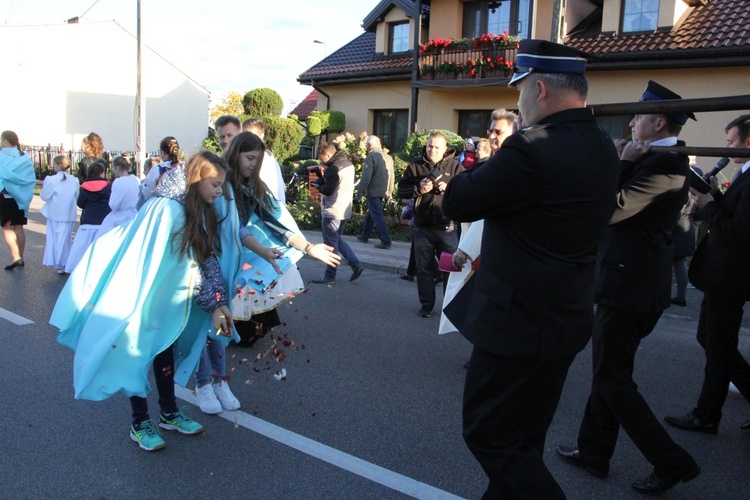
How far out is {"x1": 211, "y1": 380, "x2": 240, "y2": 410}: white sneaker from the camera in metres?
4.36

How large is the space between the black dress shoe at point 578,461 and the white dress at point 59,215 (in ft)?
25.1

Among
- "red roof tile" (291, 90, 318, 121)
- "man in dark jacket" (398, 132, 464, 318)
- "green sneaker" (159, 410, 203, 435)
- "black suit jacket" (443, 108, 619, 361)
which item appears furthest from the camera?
"red roof tile" (291, 90, 318, 121)

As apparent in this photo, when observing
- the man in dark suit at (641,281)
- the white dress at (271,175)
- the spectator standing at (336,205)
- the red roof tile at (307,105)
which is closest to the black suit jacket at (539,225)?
the man in dark suit at (641,281)

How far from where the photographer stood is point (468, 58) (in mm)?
18156

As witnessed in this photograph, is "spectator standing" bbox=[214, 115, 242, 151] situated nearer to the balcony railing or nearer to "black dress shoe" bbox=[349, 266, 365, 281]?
"black dress shoe" bbox=[349, 266, 365, 281]

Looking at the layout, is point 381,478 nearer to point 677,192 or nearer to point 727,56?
point 677,192

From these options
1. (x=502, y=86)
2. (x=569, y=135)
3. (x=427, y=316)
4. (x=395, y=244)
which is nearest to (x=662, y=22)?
(x=502, y=86)

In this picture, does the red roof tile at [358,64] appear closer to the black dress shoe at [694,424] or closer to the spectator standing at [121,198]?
the spectator standing at [121,198]

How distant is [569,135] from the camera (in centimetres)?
238

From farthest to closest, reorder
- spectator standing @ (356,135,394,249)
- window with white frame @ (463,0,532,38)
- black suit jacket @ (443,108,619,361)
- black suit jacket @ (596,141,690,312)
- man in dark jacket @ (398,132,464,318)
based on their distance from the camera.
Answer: window with white frame @ (463,0,532,38) < spectator standing @ (356,135,394,249) < man in dark jacket @ (398,132,464,318) < black suit jacket @ (596,141,690,312) < black suit jacket @ (443,108,619,361)

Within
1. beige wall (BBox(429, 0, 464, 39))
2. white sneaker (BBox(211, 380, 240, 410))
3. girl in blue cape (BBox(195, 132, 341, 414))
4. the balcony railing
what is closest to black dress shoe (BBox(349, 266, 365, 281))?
girl in blue cape (BBox(195, 132, 341, 414))

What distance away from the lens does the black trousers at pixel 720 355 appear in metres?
3.99

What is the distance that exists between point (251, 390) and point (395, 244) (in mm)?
7723

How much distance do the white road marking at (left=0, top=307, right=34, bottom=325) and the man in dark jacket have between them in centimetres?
393
